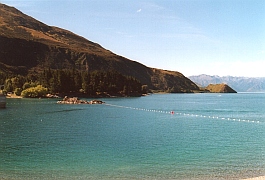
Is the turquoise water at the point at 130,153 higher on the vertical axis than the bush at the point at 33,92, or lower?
lower

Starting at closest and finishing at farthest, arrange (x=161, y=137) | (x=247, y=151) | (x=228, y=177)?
(x=228, y=177) → (x=247, y=151) → (x=161, y=137)

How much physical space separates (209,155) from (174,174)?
34.5 feet

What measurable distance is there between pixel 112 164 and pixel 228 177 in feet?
43.3

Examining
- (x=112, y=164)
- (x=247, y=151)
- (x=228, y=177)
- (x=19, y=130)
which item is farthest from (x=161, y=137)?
(x=19, y=130)

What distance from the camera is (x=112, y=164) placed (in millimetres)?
37438

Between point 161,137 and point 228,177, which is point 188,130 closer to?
point 161,137

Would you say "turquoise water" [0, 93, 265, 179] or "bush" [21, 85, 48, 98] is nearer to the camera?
"turquoise water" [0, 93, 265, 179]

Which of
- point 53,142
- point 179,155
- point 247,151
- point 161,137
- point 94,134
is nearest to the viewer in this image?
point 179,155

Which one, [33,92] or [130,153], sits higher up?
[33,92]

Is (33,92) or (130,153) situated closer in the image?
(130,153)

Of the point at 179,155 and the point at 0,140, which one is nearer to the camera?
the point at 179,155

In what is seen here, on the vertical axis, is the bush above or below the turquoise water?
above

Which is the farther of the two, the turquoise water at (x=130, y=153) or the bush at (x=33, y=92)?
the bush at (x=33, y=92)

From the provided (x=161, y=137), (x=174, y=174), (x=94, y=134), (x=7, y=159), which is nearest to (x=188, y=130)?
(x=161, y=137)
